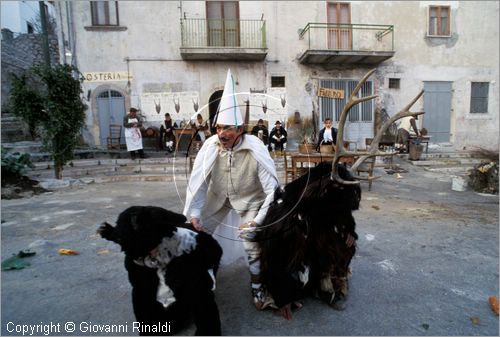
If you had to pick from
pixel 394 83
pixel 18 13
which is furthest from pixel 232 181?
pixel 18 13

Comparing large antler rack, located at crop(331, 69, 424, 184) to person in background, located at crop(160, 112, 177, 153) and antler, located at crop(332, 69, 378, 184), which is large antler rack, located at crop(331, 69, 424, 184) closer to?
antler, located at crop(332, 69, 378, 184)

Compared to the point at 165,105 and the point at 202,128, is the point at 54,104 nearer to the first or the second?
the point at 165,105

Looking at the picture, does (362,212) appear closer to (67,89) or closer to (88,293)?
(88,293)

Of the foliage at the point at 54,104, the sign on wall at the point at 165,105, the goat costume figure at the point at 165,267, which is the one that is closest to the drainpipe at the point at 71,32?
the sign on wall at the point at 165,105

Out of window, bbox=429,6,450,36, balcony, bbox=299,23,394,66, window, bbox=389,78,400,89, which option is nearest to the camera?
balcony, bbox=299,23,394,66

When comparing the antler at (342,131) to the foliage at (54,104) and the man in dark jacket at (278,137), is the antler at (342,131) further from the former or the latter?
the foliage at (54,104)

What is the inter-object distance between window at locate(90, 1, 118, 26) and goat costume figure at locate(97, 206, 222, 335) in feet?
41.9

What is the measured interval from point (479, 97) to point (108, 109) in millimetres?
16460

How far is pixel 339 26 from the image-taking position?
13.3 meters

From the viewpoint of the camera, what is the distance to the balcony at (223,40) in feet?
40.5

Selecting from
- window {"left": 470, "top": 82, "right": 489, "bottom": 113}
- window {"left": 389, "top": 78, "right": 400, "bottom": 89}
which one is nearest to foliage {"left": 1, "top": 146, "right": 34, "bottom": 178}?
window {"left": 389, "top": 78, "right": 400, "bottom": 89}

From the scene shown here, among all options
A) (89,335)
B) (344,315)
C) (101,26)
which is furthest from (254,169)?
(101,26)

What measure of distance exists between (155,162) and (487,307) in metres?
8.96

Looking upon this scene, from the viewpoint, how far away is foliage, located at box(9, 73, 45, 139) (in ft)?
22.8
